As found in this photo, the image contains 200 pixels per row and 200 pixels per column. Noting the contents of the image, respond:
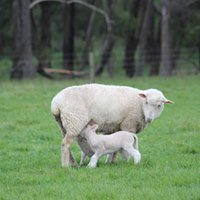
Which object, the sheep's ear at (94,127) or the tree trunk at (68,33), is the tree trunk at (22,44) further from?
the sheep's ear at (94,127)

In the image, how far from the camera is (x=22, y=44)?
26.2 m

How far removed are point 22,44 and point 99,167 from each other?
18.1 m

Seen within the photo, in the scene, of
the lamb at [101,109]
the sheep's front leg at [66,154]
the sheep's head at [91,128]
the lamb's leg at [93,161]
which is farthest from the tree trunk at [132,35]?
the lamb's leg at [93,161]

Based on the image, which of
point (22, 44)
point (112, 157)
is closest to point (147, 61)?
point (22, 44)

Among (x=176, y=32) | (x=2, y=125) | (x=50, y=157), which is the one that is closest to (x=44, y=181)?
(x=50, y=157)

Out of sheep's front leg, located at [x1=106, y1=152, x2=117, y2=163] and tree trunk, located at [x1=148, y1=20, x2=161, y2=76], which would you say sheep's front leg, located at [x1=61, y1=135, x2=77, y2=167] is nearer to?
sheep's front leg, located at [x1=106, y1=152, x2=117, y2=163]

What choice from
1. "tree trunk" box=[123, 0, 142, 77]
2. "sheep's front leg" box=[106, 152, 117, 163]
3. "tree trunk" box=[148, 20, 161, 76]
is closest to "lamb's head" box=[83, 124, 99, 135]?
"sheep's front leg" box=[106, 152, 117, 163]

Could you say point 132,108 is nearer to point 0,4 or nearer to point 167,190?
point 167,190

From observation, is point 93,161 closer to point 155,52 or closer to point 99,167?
point 99,167

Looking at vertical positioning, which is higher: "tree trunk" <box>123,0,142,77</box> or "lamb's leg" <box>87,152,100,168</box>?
"lamb's leg" <box>87,152,100,168</box>

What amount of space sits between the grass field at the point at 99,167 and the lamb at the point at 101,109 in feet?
1.62

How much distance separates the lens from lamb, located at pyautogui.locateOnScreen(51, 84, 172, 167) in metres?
8.86

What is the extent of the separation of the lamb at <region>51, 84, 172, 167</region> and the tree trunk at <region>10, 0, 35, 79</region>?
1625 cm

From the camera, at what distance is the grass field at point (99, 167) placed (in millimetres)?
7137
